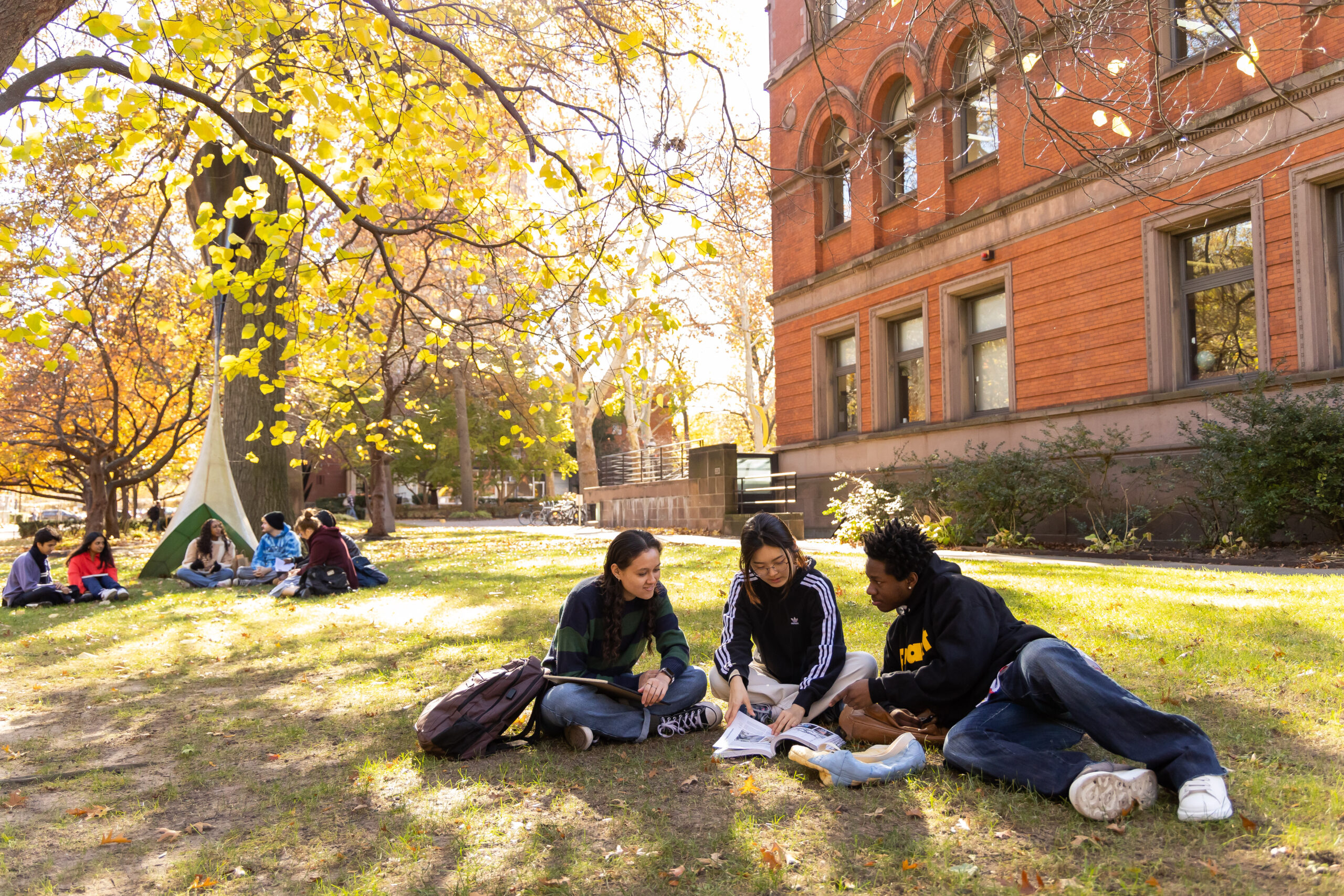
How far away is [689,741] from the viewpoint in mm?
4738

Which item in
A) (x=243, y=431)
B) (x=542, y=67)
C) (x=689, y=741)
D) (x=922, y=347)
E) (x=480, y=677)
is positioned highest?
(x=542, y=67)

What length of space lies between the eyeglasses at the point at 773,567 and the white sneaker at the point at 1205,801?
187 centimetres

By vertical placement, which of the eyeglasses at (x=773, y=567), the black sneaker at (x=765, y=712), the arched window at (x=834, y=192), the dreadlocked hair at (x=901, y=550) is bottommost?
the black sneaker at (x=765, y=712)

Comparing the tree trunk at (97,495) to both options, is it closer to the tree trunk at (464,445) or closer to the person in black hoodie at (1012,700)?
the tree trunk at (464,445)

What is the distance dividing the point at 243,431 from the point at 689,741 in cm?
1175

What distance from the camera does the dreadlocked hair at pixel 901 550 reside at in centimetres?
412

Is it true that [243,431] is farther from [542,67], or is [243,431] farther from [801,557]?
[801,557]

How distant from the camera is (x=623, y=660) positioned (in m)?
4.91

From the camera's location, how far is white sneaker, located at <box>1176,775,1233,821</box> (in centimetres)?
314

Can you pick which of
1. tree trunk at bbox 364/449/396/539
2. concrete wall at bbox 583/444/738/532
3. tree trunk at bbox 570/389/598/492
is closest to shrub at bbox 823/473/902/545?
concrete wall at bbox 583/444/738/532

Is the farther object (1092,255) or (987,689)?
(1092,255)

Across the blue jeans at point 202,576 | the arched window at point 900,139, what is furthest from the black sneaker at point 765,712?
the arched window at point 900,139

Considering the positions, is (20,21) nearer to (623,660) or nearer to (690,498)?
(623,660)

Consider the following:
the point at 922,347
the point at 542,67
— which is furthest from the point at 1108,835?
the point at 922,347
